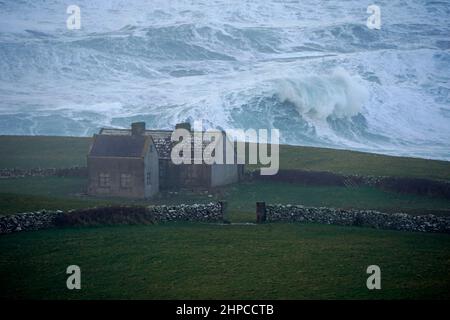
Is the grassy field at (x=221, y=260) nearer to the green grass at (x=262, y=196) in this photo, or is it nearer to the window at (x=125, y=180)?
the green grass at (x=262, y=196)

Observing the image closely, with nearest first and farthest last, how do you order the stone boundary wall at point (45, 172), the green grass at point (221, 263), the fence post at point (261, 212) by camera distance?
1. the green grass at point (221, 263)
2. the fence post at point (261, 212)
3. the stone boundary wall at point (45, 172)

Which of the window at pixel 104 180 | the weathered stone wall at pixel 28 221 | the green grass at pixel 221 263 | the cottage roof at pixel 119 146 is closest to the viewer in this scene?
the green grass at pixel 221 263

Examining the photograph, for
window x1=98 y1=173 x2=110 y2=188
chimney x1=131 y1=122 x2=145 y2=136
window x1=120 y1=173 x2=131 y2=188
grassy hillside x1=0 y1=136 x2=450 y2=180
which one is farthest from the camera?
grassy hillside x1=0 y1=136 x2=450 y2=180

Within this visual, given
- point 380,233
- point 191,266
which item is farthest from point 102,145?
point 191,266

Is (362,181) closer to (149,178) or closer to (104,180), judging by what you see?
(149,178)

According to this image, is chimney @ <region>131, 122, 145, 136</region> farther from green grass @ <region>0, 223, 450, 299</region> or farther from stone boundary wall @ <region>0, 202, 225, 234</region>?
green grass @ <region>0, 223, 450, 299</region>

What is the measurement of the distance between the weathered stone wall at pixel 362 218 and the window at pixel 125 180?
50.9ft

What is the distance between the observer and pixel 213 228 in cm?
3036

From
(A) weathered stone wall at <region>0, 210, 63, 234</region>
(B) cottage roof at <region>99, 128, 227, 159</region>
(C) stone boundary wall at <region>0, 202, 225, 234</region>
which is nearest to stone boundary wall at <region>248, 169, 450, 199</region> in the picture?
(B) cottage roof at <region>99, 128, 227, 159</region>

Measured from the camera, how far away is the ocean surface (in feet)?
378

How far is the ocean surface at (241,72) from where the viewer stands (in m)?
115

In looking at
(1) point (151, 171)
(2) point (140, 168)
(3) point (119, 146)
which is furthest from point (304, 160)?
(3) point (119, 146)

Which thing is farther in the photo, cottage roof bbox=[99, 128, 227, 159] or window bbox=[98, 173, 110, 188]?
cottage roof bbox=[99, 128, 227, 159]

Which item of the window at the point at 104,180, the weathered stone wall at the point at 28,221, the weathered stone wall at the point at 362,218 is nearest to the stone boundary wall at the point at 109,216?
the weathered stone wall at the point at 28,221
